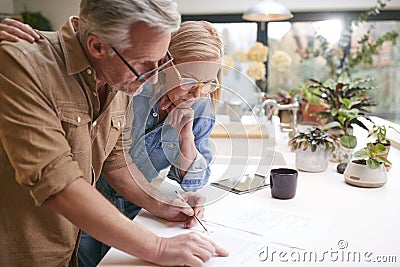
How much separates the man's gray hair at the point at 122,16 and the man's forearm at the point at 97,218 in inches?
10.9

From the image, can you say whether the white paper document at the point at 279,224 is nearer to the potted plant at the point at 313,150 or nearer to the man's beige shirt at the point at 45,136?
the man's beige shirt at the point at 45,136

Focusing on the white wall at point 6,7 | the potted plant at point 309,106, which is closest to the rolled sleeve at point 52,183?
the potted plant at point 309,106

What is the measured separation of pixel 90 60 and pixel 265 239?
55cm

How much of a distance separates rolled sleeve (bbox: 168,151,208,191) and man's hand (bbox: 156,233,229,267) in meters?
0.22

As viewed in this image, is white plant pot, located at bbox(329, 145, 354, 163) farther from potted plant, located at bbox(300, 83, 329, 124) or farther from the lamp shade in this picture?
the lamp shade

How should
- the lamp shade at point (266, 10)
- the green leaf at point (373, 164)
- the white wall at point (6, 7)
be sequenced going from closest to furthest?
the green leaf at point (373, 164), the lamp shade at point (266, 10), the white wall at point (6, 7)

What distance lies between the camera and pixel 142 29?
31.0 inches

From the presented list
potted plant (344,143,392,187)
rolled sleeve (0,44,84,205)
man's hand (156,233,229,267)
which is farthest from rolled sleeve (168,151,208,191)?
potted plant (344,143,392,187)

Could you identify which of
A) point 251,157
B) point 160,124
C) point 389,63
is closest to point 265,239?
point 251,157

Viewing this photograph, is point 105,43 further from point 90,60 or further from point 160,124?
point 160,124

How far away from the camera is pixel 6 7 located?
4.81 metres

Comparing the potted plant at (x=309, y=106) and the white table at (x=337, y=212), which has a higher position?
the white table at (x=337, y=212)

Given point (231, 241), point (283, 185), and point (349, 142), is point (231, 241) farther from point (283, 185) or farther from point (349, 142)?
point (349, 142)

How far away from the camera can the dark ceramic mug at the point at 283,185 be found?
124 centimetres
